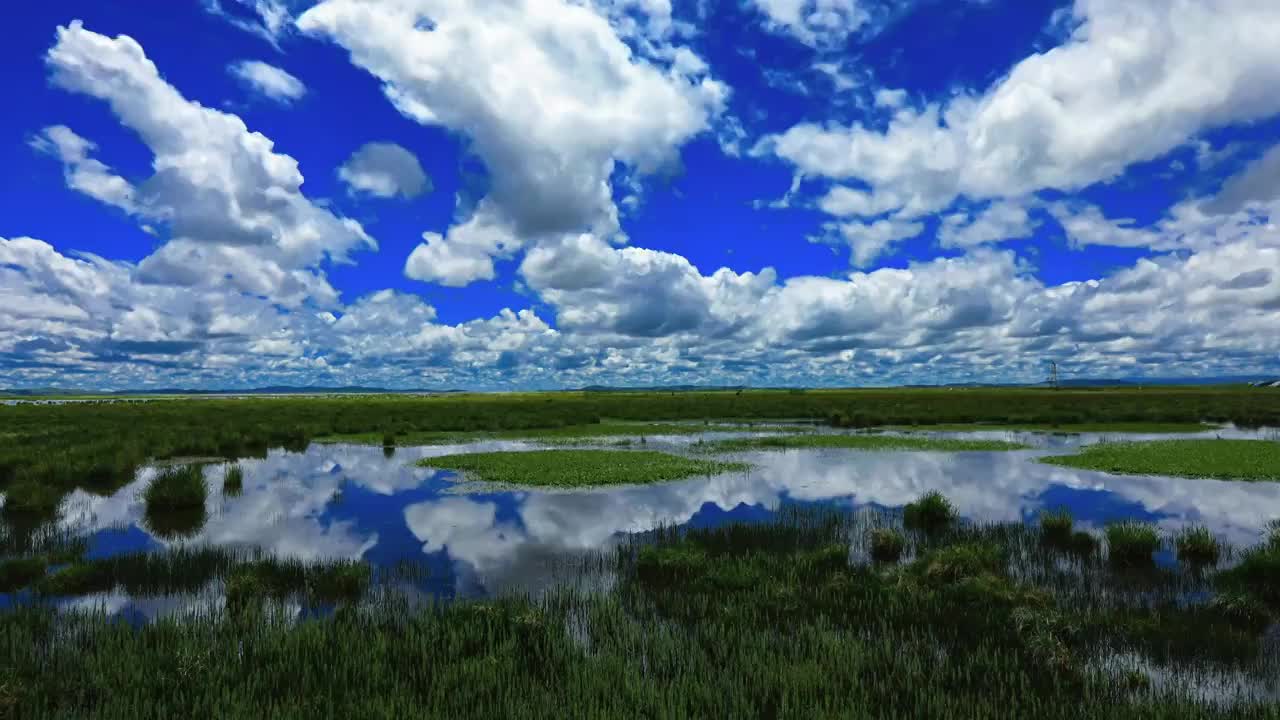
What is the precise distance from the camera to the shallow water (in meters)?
17.0

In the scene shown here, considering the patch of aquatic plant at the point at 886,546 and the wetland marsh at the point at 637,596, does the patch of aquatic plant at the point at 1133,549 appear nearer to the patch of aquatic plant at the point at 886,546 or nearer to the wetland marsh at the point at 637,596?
the wetland marsh at the point at 637,596

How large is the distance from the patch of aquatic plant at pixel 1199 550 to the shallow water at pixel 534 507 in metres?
2.48

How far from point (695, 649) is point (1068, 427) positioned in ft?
208

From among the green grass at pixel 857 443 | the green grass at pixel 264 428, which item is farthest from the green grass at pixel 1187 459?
the green grass at pixel 264 428

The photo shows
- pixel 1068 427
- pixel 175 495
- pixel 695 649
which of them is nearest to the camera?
pixel 695 649

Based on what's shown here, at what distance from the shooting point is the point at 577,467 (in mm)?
31109

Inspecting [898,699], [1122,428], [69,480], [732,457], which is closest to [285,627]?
[898,699]

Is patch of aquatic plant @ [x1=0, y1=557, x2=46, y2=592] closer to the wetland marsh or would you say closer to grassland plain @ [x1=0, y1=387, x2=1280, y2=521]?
the wetland marsh

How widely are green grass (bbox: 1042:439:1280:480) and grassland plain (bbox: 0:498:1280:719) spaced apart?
1750cm

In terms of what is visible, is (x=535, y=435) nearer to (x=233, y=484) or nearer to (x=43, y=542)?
(x=233, y=484)

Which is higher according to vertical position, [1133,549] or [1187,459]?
[1187,459]

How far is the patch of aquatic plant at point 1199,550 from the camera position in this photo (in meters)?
15.5

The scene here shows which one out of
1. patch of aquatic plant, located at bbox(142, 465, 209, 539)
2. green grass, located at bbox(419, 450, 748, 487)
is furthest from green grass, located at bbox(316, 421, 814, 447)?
patch of aquatic plant, located at bbox(142, 465, 209, 539)

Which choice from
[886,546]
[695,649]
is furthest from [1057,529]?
[695,649]
